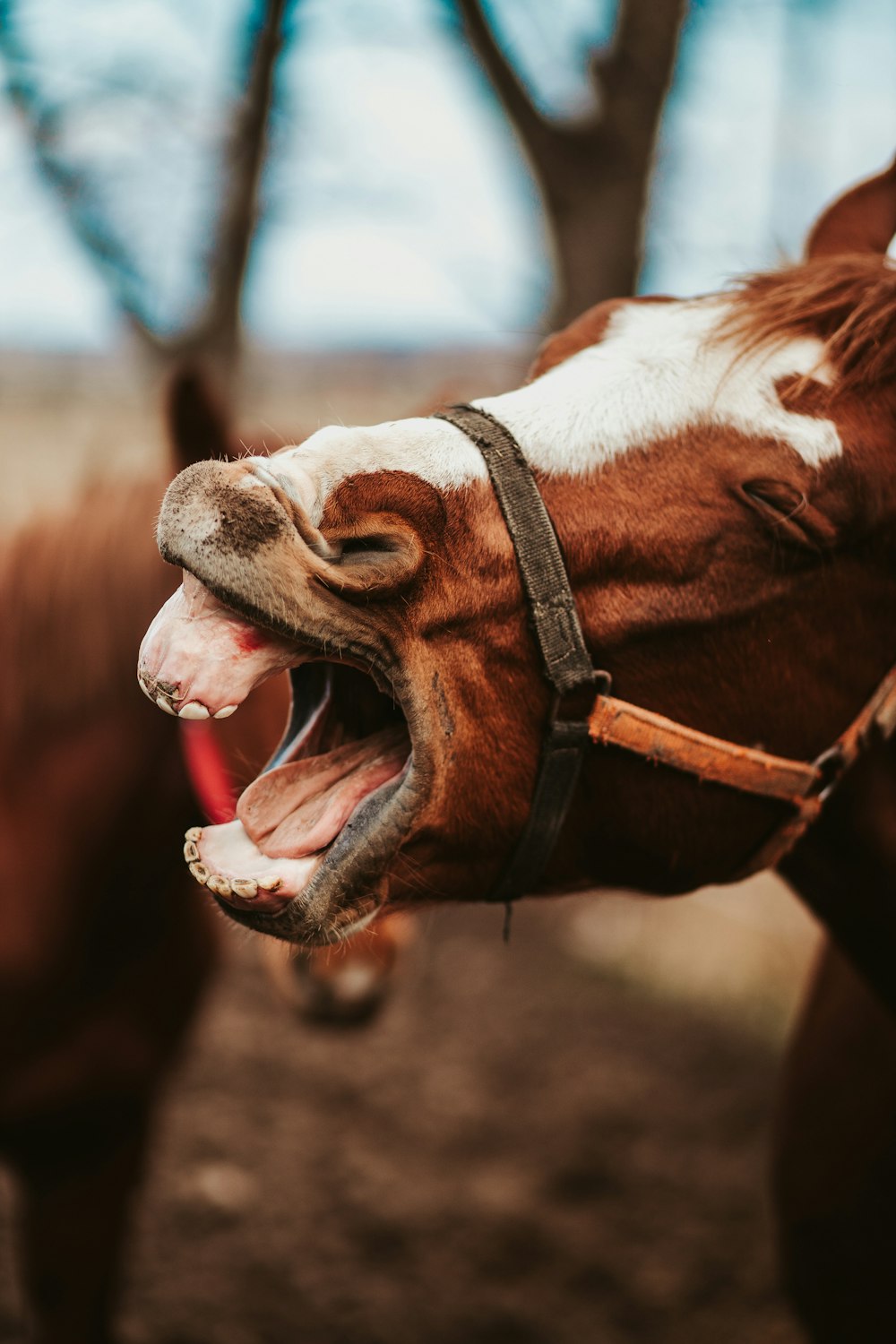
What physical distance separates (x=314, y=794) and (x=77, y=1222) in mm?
1942

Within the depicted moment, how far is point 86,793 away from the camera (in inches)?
90.1

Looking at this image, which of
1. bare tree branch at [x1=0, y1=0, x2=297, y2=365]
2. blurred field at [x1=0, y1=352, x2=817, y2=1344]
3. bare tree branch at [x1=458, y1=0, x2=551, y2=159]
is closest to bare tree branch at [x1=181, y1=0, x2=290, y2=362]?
bare tree branch at [x1=0, y1=0, x2=297, y2=365]

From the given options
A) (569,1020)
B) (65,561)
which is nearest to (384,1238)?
(569,1020)

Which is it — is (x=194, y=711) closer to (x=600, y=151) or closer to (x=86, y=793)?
(x=86, y=793)

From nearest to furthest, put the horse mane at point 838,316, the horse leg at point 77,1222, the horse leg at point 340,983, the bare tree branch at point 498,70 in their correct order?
the horse mane at point 838,316 < the horse leg at point 77,1222 < the horse leg at point 340,983 < the bare tree branch at point 498,70

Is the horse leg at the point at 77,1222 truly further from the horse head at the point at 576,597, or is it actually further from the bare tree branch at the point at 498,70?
the bare tree branch at the point at 498,70

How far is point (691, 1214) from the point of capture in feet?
12.5

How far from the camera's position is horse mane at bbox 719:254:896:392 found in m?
1.41

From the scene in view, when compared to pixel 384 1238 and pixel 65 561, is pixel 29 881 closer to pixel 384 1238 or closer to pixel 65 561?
pixel 65 561

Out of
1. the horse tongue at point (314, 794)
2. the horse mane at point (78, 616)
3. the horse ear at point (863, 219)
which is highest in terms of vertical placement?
the horse ear at point (863, 219)

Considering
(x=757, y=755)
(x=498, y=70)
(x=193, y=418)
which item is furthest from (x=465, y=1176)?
(x=498, y=70)

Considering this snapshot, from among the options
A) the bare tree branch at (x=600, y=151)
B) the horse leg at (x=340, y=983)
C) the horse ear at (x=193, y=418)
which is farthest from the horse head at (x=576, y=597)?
the bare tree branch at (x=600, y=151)

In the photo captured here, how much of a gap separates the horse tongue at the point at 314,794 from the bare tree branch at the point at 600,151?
265cm

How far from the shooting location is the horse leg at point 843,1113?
5.33ft
